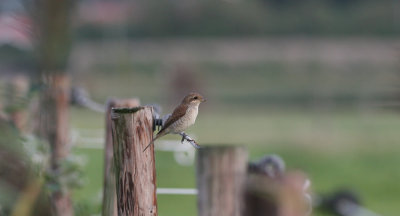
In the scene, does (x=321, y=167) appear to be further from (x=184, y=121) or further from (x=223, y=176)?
(x=223, y=176)

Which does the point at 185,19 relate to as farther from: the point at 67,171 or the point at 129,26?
the point at 67,171

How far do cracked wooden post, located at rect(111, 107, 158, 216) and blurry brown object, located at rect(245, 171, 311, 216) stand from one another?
524 mm

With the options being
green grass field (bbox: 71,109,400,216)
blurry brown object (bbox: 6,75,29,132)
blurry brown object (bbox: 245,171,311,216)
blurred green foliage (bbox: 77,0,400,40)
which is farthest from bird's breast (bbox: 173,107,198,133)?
blurred green foliage (bbox: 77,0,400,40)

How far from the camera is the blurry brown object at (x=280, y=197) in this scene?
2.27 metres

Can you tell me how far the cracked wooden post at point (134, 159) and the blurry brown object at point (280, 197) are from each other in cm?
52

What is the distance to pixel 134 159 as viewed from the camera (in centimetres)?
284

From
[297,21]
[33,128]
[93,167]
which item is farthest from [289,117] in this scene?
[33,128]

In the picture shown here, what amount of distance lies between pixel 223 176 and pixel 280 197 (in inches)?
10.8

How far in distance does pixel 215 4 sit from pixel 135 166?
54.0 m

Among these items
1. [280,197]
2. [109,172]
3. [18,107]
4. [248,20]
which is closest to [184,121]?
[280,197]

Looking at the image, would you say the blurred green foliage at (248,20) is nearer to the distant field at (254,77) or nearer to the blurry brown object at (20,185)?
the distant field at (254,77)

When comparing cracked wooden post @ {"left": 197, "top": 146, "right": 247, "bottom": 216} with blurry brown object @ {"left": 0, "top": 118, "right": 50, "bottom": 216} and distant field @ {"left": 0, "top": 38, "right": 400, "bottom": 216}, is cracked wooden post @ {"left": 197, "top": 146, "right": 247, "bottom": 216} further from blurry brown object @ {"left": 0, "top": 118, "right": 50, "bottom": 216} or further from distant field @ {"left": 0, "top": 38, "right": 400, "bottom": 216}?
distant field @ {"left": 0, "top": 38, "right": 400, "bottom": 216}

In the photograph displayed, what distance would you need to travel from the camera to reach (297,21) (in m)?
55.7

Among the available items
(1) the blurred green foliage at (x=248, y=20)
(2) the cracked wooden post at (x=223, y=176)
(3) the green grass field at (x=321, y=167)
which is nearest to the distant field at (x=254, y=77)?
(1) the blurred green foliage at (x=248, y=20)
